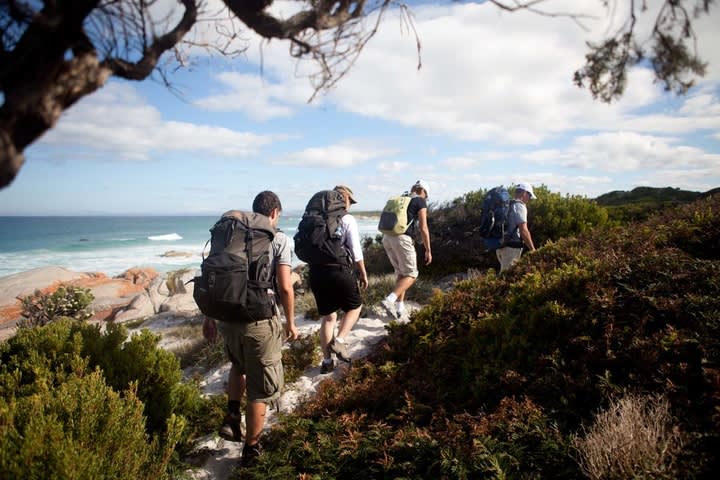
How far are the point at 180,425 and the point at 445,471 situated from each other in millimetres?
2054

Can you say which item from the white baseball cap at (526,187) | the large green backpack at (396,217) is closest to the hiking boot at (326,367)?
the large green backpack at (396,217)

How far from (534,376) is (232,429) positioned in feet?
9.76

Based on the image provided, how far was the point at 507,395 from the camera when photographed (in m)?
3.41

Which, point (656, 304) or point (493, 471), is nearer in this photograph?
point (493, 471)

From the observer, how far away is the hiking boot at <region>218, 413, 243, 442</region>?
157 inches

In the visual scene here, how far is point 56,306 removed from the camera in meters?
9.33

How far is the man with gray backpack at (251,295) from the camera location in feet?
10.8

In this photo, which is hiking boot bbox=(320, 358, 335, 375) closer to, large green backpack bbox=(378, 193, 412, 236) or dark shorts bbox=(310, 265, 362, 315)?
dark shorts bbox=(310, 265, 362, 315)

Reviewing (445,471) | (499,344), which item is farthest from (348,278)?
(445,471)

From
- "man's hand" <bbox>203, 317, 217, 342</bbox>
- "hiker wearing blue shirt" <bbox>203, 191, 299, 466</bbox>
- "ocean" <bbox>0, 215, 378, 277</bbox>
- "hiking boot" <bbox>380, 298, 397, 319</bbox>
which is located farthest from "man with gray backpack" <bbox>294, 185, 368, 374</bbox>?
"ocean" <bbox>0, 215, 378, 277</bbox>

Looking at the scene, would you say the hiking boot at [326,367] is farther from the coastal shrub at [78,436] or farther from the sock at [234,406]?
the coastal shrub at [78,436]

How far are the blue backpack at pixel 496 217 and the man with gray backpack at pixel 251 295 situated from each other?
14.2ft

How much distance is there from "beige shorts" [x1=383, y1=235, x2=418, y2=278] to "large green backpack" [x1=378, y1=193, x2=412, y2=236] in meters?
0.11

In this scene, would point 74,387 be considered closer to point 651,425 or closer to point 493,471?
point 493,471
